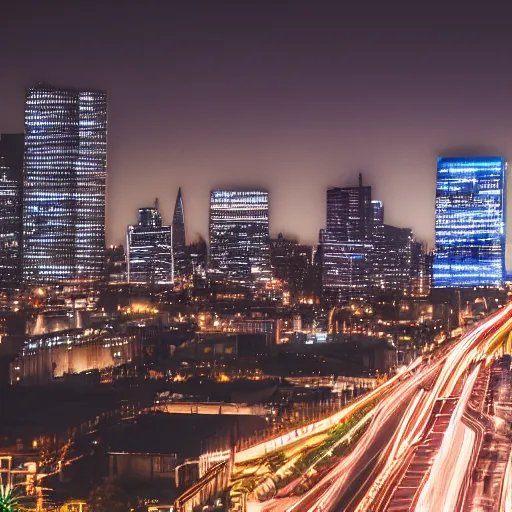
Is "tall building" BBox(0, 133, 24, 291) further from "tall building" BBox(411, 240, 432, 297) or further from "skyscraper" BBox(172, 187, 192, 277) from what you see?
"tall building" BBox(411, 240, 432, 297)

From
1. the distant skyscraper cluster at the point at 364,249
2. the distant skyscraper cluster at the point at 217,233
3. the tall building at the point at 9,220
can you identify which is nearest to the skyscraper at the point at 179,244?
the distant skyscraper cluster at the point at 217,233

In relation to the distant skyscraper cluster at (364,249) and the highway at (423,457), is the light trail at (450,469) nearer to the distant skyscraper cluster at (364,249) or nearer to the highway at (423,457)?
the highway at (423,457)

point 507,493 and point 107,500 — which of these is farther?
point 107,500

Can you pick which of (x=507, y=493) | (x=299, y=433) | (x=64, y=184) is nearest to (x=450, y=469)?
(x=507, y=493)

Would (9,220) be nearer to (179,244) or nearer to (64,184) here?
(64,184)

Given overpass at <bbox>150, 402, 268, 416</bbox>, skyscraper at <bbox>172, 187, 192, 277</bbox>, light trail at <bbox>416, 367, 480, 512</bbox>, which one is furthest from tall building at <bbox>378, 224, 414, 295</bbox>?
light trail at <bbox>416, 367, 480, 512</bbox>

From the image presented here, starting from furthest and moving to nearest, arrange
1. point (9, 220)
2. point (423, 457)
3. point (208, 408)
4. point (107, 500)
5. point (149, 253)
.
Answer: point (149, 253) → point (9, 220) → point (208, 408) → point (107, 500) → point (423, 457)
